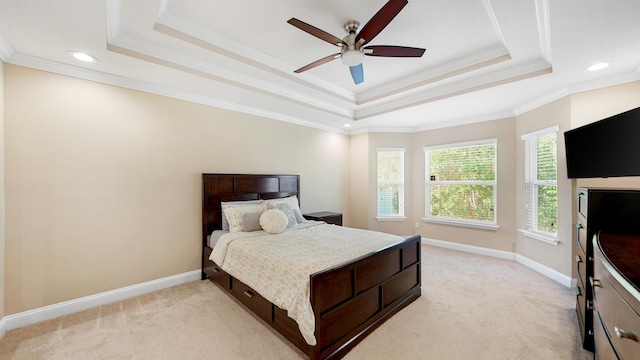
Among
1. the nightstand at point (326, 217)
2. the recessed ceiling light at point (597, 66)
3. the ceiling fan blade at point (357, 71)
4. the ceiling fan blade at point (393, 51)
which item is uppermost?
the recessed ceiling light at point (597, 66)

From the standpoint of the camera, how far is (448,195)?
498cm

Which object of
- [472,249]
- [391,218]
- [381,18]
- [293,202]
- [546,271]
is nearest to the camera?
Answer: [381,18]

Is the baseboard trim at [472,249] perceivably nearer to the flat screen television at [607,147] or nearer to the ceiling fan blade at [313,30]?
the flat screen television at [607,147]

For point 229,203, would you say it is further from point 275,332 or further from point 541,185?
point 541,185

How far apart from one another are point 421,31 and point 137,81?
3.20 m

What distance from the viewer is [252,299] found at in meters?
2.48

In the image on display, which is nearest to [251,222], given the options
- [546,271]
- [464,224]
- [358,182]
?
[358,182]

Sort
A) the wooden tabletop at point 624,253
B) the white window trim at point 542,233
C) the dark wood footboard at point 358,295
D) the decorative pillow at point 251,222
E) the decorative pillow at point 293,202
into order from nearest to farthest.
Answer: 1. the wooden tabletop at point 624,253
2. the dark wood footboard at point 358,295
3. the decorative pillow at point 251,222
4. the white window trim at point 542,233
5. the decorative pillow at point 293,202

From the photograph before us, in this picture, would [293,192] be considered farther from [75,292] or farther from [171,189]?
[75,292]

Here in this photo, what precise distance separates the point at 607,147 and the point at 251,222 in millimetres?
3526

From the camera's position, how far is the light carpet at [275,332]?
1.99 meters

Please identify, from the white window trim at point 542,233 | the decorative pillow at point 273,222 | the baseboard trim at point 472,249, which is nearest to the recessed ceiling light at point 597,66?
the white window trim at point 542,233

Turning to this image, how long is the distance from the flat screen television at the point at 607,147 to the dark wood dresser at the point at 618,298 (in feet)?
2.23

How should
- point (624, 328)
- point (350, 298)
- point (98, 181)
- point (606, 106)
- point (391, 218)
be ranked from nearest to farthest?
point (624, 328)
point (350, 298)
point (98, 181)
point (606, 106)
point (391, 218)
